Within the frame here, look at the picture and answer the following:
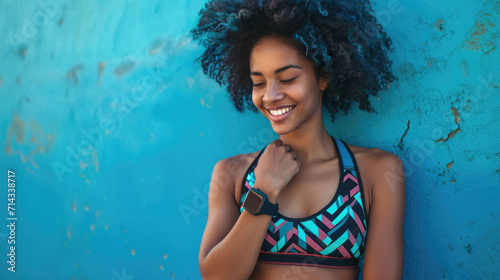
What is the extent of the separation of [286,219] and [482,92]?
3.55ft

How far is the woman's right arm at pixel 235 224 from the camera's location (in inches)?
80.9

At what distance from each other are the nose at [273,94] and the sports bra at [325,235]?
500mm

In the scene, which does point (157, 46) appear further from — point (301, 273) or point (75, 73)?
point (301, 273)

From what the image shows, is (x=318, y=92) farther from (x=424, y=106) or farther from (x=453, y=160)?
(x=453, y=160)

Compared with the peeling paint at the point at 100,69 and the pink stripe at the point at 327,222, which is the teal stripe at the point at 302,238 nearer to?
the pink stripe at the point at 327,222

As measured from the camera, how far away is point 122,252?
11.0ft

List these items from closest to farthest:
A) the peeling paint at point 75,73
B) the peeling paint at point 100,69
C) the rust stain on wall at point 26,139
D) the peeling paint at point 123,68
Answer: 1. the peeling paint at point 123,68
2. the peeling paint at point 100,69
3. the peeling paint at point 75,73
4. the rust stain on wall at point 26,139

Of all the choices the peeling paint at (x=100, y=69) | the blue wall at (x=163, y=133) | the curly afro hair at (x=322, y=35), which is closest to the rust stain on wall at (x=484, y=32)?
the blue wall at (x=163, y=133)

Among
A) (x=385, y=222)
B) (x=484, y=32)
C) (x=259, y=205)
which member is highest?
(x=484, y=32)

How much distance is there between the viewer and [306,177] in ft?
7.61

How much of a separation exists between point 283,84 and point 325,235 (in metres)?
0.70

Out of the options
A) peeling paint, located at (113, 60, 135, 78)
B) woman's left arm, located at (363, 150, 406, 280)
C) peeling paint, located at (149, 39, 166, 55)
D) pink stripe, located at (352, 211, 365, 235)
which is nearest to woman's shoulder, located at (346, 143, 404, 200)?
woman's left arm, located at (363, 150, 406, 280)

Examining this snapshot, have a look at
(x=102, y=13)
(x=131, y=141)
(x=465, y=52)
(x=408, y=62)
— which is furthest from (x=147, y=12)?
(x=465, y=52)

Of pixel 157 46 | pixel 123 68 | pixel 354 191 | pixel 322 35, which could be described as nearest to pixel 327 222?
pixel 354 191
